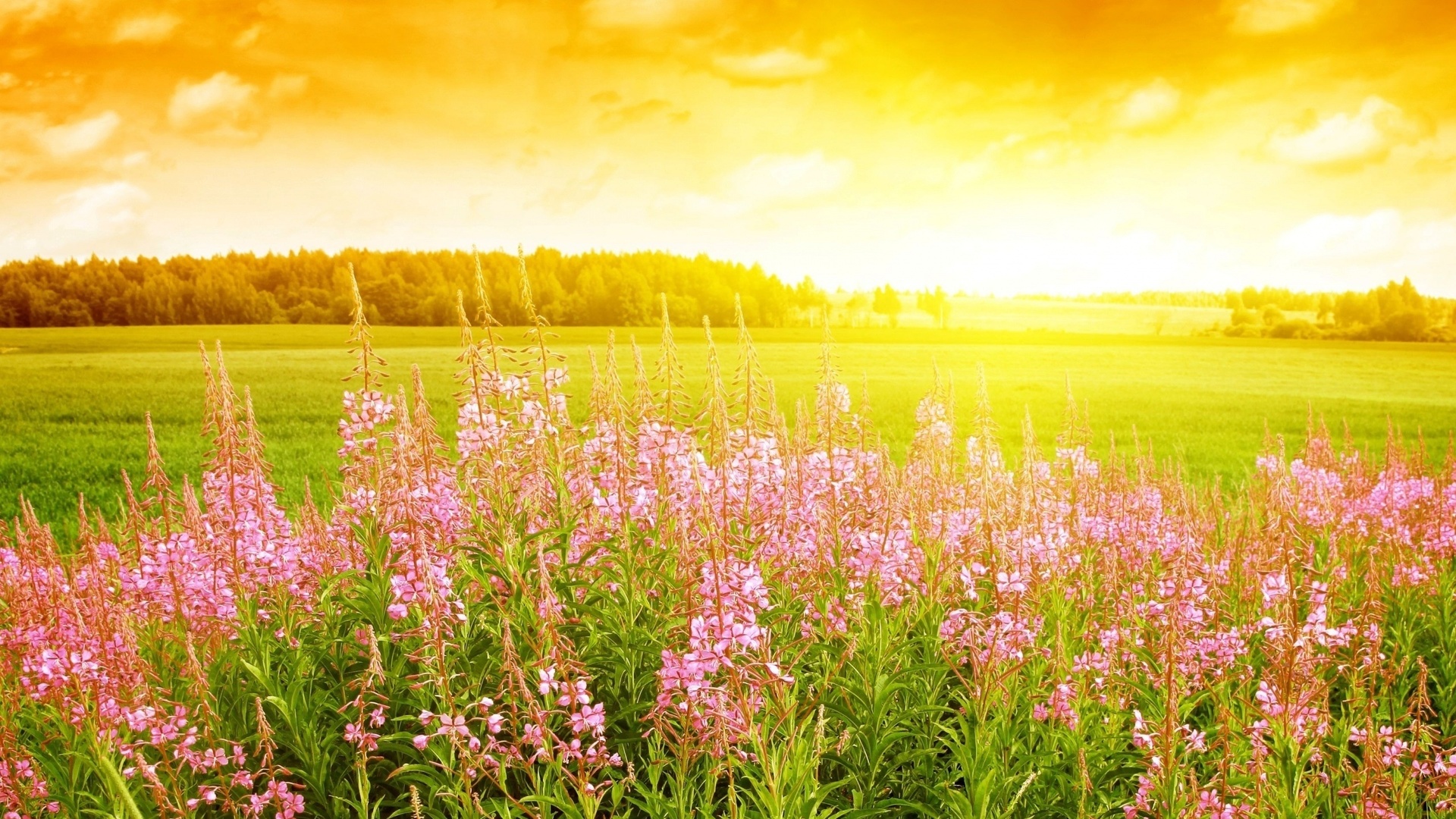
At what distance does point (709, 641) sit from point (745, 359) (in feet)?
5.96

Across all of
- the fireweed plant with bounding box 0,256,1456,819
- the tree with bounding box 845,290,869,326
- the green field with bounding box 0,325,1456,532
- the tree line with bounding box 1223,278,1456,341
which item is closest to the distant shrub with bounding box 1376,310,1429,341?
the tree line with bounding box 1223,278,1456,341

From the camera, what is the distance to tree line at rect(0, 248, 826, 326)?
128 feet

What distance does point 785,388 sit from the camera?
112 feet

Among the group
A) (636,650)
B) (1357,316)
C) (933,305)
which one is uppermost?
(933,305)

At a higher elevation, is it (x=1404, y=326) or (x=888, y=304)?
(x=888, y=304)

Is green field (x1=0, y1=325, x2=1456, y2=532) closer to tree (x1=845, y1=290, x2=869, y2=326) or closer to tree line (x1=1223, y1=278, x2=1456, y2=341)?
tree line (x1=1223, y1=278, x2=1456, y2=341)

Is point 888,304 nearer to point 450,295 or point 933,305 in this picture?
point 933,305

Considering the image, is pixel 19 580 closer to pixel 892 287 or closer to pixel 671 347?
pixel 671 347

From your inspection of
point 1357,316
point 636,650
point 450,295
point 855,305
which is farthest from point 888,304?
point 636,650

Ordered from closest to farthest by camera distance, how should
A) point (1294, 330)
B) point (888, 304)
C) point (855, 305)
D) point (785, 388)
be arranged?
point (785, 388)
point (1294, 330)
point (888, 304)
point (855, 305)

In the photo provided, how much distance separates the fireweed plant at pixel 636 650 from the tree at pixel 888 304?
70.1 metres

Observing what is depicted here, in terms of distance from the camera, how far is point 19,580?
6.32 metres

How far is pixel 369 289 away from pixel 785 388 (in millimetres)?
31447

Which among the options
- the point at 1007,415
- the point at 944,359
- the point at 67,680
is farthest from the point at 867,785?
the point at 944,359
